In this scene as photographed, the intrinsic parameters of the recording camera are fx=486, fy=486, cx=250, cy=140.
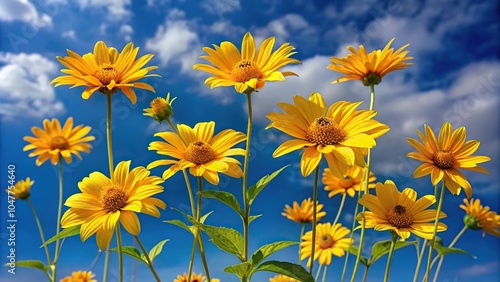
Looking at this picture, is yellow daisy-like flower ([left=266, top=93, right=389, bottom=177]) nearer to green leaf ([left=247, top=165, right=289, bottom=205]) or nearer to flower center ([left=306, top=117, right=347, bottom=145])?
flower center ([left=306, top=117, right=347, bottom=145])

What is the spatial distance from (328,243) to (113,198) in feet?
7.00

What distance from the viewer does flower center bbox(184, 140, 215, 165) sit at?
188 centimetres

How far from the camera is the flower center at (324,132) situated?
68.6 inches

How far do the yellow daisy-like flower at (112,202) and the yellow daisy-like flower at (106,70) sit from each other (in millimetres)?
310

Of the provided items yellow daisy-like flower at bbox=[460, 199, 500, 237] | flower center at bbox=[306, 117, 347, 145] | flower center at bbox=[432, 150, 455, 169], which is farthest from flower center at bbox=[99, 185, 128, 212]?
yellow daisy-like flower at bbox=[460, 199, 500, 237]

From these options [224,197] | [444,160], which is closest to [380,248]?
[444,160]

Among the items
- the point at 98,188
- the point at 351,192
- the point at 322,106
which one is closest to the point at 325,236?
the point at 351,192

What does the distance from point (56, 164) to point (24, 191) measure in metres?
0.40

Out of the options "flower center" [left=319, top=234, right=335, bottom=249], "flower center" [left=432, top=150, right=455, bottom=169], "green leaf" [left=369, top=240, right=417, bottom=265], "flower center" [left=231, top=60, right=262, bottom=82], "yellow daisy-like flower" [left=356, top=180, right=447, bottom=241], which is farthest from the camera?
"flower center" [left=319, top=234, right=335, bottom=249]

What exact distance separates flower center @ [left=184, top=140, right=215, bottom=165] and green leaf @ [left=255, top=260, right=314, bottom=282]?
47 cm

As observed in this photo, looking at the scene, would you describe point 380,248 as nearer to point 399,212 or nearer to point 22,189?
point 399,212

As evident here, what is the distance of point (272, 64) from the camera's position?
192 centimetres

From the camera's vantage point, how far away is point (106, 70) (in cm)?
199

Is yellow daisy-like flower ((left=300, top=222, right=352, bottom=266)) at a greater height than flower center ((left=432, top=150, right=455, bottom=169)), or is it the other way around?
yellow daisy-like flower ((left=300, top=222, right=352, bottom=266))
